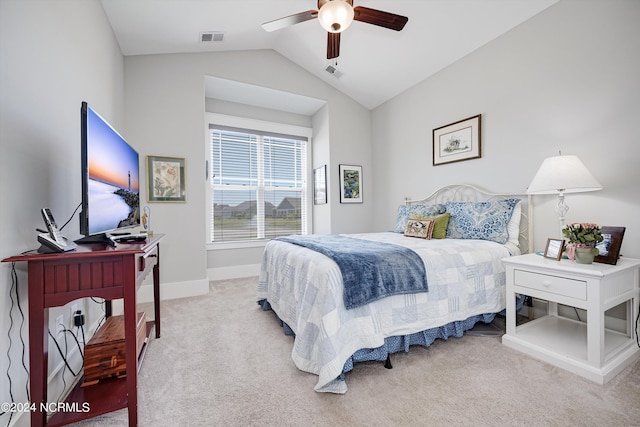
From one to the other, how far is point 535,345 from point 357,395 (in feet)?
4.46

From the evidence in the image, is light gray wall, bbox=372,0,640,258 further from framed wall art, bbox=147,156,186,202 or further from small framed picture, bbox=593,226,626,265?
framed wall art, bbox=147,156,186,202

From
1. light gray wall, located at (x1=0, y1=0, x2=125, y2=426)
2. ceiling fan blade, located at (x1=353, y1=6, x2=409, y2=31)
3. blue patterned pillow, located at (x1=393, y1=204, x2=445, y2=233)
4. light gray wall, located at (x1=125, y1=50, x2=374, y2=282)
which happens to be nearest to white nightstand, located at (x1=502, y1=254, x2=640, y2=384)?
blue patterned pillow, located at (x1=393, y1=204, x2=445, y2=233)

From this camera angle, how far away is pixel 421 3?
8.71ft

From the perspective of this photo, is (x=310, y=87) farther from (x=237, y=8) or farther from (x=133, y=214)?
(x=133, y=214)

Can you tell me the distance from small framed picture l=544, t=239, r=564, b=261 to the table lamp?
1.25 ft

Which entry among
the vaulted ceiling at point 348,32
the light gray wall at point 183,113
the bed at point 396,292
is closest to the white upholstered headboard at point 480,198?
the bed at point 396,292

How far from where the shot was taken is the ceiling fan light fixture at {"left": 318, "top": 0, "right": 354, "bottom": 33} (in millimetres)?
1922

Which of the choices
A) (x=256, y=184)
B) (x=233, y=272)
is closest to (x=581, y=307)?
(x=233, y=272)

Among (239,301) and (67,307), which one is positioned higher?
(67,307)

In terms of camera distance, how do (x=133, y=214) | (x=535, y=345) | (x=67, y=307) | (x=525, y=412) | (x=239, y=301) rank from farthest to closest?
(x=239, y=301)
(x=133, y=214)
(x=535, y=345)
(x=67, y=307)
(x=525, y=412)

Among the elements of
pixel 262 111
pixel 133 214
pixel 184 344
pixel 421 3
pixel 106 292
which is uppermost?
pixel 421 3

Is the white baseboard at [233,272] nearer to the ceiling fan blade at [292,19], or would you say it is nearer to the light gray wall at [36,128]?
the light gray wall at [36,128]

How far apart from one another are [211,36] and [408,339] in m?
3.81

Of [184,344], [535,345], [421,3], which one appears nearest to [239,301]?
[184,344]
